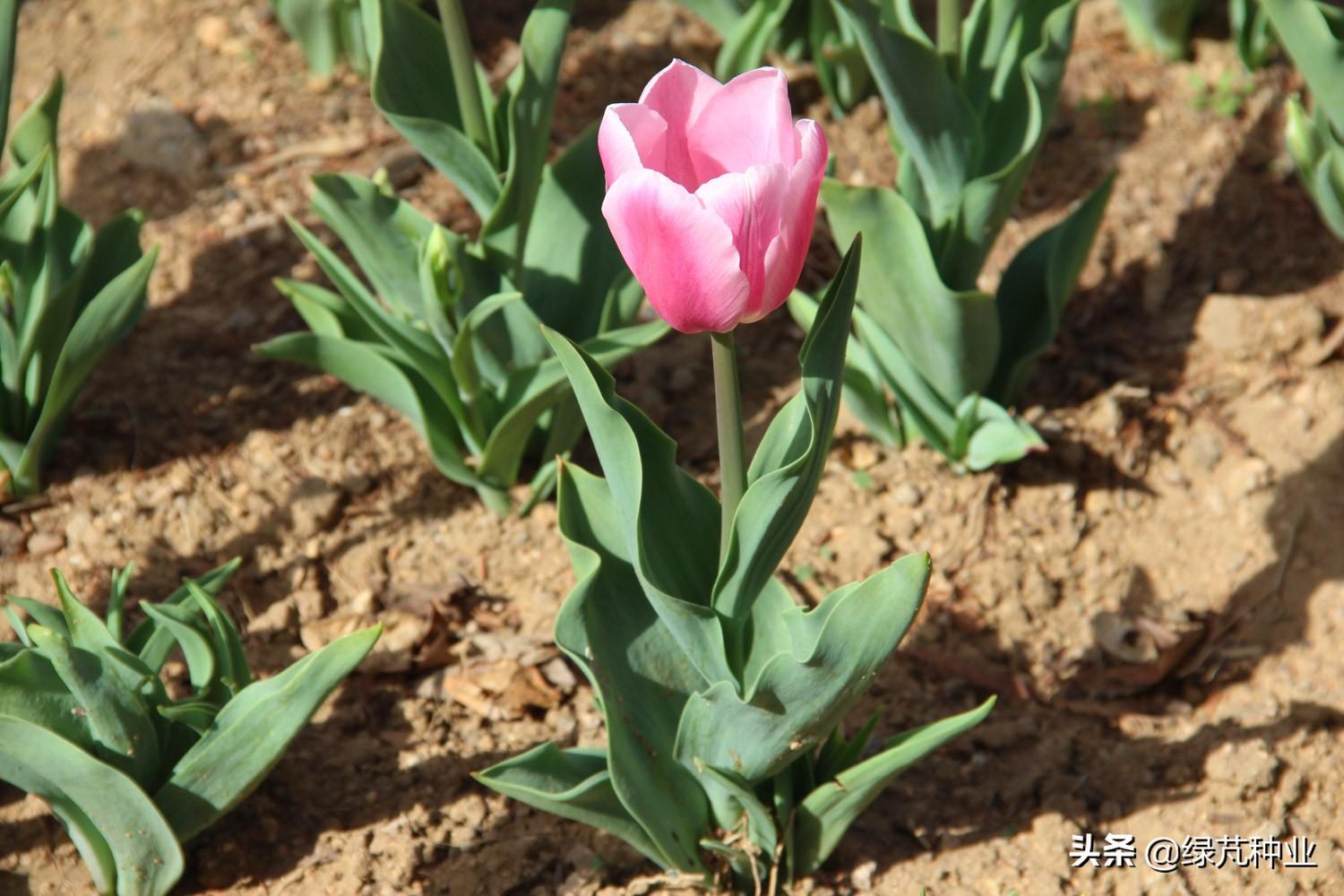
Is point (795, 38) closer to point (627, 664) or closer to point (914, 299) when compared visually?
point (914, 299)

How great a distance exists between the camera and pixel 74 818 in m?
2.04

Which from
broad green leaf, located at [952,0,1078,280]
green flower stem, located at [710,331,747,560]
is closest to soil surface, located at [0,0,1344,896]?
broad green leaf, located at [952,0,1078,280]

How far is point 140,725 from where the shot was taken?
1.98 m

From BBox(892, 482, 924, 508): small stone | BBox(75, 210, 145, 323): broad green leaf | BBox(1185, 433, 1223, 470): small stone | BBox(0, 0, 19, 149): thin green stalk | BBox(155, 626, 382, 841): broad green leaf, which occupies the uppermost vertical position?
BBox(0, 0, 19, 149): thin green stalk

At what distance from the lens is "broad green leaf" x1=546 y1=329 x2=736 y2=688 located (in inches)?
65.7

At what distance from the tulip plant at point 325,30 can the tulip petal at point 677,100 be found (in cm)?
219

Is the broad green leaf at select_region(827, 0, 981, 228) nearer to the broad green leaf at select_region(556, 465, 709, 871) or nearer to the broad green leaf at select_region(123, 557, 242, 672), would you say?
the broad green leaf at select_region(556, 465, 709, 871)

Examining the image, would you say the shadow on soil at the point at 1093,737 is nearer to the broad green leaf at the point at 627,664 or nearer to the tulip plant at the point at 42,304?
the broad green leaf at the point at 627,664

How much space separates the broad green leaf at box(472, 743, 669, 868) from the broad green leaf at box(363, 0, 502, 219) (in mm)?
1006

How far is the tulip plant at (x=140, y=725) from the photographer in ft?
6.24

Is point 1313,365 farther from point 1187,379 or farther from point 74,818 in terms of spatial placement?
point 74,818

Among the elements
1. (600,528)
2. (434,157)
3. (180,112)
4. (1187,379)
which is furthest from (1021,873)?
(180,112)

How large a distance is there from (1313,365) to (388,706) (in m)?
2.11

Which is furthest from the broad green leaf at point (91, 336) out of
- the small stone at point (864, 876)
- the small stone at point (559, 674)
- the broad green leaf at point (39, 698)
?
the small stone at point (864, 876)
